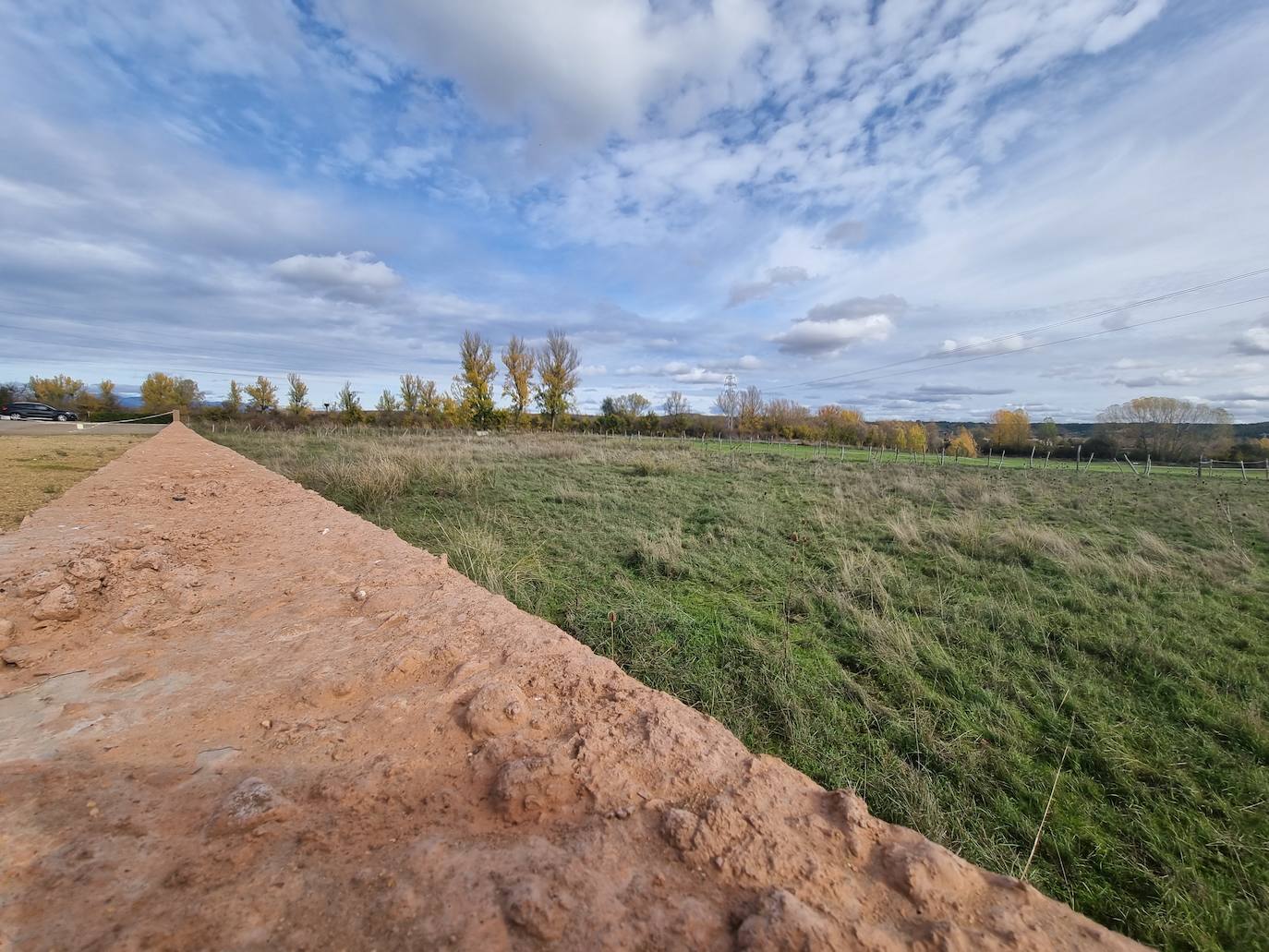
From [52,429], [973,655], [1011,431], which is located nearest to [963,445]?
[1011,431]

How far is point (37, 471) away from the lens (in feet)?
30.8

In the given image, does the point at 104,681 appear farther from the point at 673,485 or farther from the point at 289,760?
the point at 673,485

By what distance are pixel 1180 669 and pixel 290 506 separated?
931 centimetres

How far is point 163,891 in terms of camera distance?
3.53 feet

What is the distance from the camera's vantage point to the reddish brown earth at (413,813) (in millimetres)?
1063

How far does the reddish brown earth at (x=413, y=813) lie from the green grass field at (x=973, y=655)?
1.90m

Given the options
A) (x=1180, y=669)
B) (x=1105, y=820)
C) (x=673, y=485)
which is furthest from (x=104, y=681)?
(x=673, y=485)

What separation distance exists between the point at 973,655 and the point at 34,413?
64432 millimetres

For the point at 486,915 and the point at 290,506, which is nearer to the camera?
the point at 486,915

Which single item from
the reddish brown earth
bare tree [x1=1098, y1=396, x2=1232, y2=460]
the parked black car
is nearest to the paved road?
the parked black car

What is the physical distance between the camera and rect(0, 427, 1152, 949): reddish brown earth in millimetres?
1063

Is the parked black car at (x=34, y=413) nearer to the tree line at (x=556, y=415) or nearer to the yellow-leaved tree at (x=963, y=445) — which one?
the tree line at (x=556, y=415)

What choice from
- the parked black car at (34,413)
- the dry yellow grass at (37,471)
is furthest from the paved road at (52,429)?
the parked black car at (34,413)

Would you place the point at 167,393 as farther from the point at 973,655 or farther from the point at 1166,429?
the point at 1166,429
